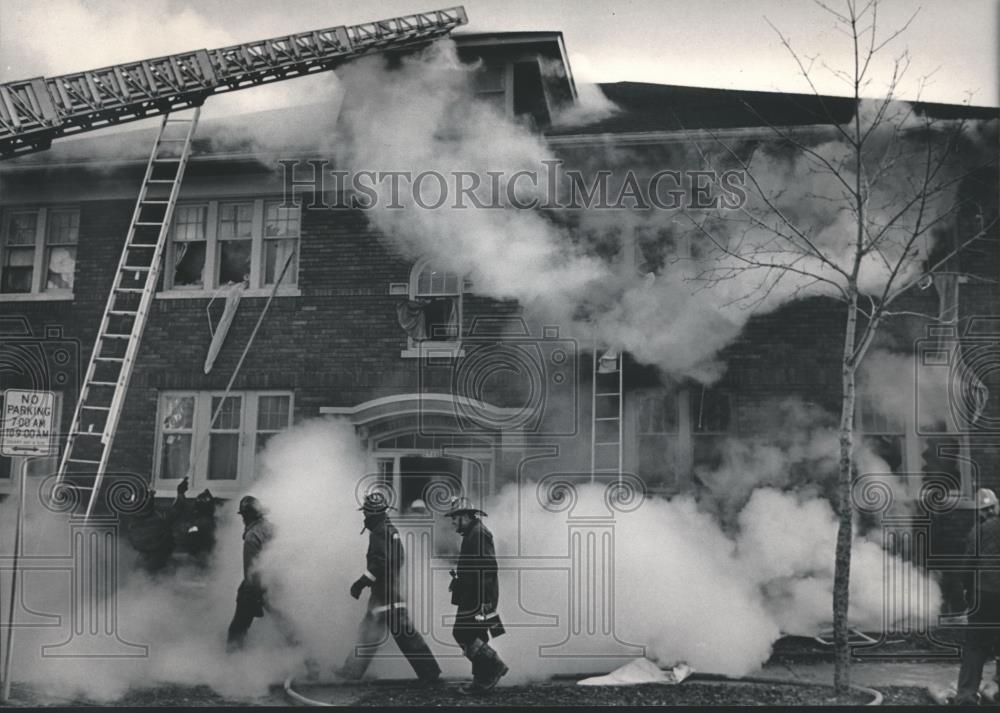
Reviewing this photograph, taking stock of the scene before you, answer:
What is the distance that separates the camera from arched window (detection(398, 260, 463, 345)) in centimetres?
624

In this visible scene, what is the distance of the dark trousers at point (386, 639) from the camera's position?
5859 mm

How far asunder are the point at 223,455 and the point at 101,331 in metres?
1.22

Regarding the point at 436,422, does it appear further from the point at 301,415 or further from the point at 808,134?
the point at 808,134

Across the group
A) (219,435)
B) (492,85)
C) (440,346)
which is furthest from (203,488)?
(492,85)

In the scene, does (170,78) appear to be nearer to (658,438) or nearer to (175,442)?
(175,442)

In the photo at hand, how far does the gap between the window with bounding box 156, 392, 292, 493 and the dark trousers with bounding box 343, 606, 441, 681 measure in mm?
1277

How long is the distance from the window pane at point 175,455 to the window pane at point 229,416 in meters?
0.23

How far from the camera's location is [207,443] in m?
6.28

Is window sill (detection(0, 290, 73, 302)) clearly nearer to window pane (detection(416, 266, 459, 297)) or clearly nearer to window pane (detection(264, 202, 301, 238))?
window pane (detection(264, 202, 301, 238))

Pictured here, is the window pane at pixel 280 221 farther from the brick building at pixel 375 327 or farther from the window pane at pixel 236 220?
the window pane at pixel 236 220

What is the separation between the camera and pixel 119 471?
6.21 m

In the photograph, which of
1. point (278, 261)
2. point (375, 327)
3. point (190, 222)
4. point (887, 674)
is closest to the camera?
point (887, 674)

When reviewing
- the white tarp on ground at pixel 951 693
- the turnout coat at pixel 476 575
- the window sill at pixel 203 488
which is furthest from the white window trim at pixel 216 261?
the white tarp on ground at pixel 951 693

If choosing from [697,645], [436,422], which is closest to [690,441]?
[697,645]
